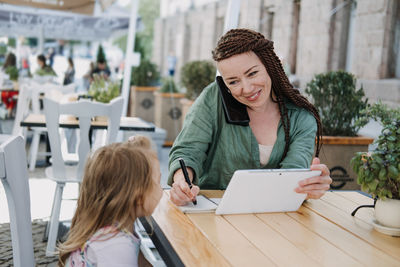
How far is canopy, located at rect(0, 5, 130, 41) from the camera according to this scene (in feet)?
35.4

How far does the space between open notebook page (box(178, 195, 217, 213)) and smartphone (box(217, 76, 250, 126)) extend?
46cm

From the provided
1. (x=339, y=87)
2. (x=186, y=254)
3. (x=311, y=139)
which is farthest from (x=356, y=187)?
(x=186, y=254)

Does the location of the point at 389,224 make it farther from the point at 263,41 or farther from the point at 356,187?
the point at 356,187

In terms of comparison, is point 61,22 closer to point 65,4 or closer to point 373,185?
point 65,4

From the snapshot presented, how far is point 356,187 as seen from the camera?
449 centimetres

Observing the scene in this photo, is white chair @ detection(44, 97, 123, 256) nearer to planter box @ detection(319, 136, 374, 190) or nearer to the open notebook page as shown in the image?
the open notebook page

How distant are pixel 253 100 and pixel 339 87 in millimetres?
2791

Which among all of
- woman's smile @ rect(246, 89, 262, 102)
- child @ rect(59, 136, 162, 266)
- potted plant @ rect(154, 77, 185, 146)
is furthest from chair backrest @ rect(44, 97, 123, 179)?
potted plant @ rect(154, 77, 185, 146)

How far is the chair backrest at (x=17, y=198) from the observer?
154cm

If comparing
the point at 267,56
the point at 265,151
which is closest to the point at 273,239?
the point at 265,151

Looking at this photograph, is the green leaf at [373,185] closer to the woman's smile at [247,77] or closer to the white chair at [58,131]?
the woman's smile at [247,77]

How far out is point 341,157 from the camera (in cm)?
454

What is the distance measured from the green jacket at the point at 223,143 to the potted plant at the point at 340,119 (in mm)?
2332

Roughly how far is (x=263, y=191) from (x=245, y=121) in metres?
0.57
